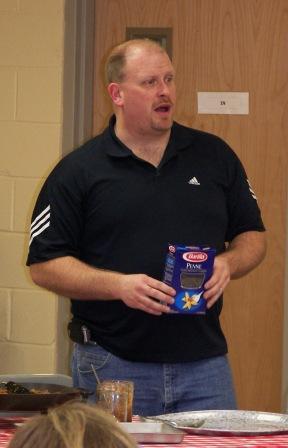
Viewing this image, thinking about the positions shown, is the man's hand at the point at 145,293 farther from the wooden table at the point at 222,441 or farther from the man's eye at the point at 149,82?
the man's eye at the point at 149,82

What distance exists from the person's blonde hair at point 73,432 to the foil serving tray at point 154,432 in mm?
869

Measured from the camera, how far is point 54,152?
3875 mm

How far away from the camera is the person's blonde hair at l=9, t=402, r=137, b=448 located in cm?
108

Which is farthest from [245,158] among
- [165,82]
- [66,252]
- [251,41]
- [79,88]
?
[66,252]

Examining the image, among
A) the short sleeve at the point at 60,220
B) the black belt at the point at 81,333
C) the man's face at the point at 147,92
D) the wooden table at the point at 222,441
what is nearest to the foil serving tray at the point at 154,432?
Result: the wooden table at the point at 222,441

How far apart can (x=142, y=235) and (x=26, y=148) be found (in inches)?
49.7

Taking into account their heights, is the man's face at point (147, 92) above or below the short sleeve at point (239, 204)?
above

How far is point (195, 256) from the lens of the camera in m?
2.39

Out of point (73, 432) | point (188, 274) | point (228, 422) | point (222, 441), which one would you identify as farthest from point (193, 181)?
point (73, 432)

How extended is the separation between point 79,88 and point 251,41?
0.77 metres

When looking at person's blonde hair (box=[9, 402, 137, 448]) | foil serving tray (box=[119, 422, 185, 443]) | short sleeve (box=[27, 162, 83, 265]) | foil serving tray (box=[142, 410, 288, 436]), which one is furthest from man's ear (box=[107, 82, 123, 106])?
person's blonde hair (box=[9, 402, 137, 448])

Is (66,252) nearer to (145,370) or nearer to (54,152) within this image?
(145,370)

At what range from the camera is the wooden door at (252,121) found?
398cm

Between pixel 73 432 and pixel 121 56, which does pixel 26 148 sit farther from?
pixel 73 432
